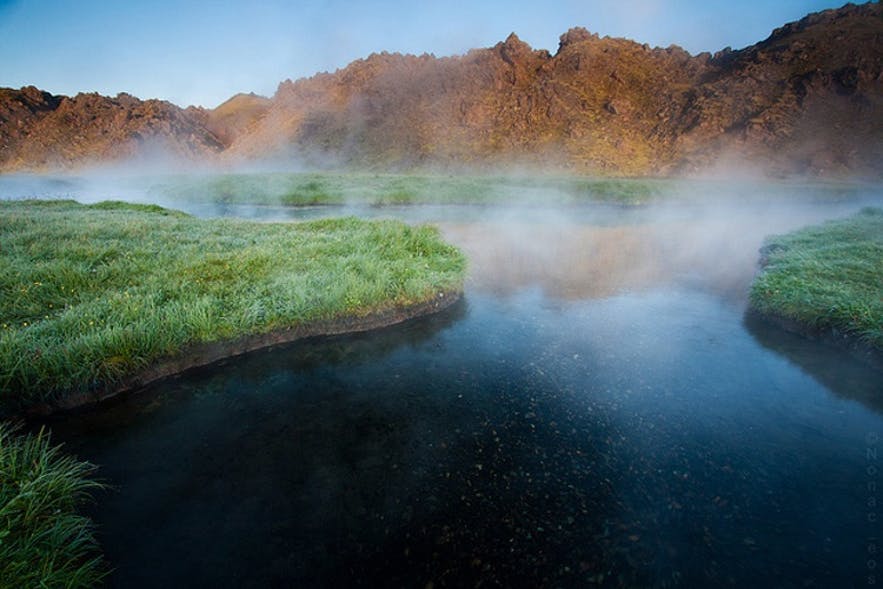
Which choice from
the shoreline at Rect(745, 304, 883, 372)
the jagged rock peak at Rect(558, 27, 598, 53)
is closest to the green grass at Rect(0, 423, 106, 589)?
the shoreline at Rect(745, 304, 883, 372)

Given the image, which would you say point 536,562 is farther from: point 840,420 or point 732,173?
point 732,173

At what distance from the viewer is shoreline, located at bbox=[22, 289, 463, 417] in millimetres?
7012

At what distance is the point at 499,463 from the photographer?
5.98 metres

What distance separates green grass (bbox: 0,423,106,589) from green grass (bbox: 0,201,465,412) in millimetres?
2656

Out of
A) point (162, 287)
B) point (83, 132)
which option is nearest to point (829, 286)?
point (162, 287)

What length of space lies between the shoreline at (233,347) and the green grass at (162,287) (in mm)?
138

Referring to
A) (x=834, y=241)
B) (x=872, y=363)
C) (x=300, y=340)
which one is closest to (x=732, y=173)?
(x=834, y=241)

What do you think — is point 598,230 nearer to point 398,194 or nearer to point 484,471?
point 398,194

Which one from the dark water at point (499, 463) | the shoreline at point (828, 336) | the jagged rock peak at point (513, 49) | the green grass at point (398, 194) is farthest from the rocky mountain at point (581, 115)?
the dark water at point (499, 463)

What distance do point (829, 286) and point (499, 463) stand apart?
466 inches

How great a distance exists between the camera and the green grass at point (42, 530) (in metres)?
3.49

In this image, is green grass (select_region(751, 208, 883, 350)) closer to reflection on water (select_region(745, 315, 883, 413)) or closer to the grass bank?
reflection on water (select_region(745, 315, 883, 413))

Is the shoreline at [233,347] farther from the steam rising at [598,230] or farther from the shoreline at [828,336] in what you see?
the shoreline at [828,336]

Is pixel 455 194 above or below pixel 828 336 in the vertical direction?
above
